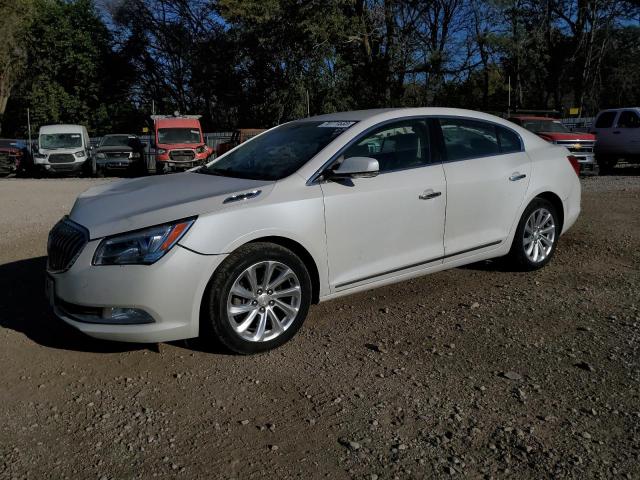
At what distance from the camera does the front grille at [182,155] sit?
22469 millimetres

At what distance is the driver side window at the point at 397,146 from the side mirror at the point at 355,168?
257 millimetres

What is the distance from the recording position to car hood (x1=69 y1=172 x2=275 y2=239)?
3840mm

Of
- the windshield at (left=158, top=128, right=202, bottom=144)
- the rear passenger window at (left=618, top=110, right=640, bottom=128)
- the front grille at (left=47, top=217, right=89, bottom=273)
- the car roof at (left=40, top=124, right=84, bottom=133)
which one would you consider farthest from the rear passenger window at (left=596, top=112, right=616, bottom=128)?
the car roof at (left=40, top=124, right=84, bottom=133)

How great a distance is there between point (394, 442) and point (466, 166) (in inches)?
109

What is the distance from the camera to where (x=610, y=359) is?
153 inches

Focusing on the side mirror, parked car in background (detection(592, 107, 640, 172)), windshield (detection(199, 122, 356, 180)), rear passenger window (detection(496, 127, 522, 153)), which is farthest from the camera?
parked car in background (detection(592, 107, 640, 172))

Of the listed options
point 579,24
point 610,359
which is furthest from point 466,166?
point 579,24

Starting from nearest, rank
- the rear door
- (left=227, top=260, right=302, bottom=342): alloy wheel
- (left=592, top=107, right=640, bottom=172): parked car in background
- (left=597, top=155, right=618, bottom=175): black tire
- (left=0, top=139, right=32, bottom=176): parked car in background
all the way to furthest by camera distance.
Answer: (left=227, top=260, right=302, bottom=342): alloy wheel < the rear door < (left=592, top=107, right=640, bottom=172): parked car in background < (left=597, top=155, right=618, bottom=175): black tire < (left=0, top=139, right=32, bottom=176): parked car in background

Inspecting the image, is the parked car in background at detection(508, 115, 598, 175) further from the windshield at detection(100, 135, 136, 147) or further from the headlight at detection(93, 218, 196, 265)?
the windshield at detection(100, 135, 136, 147)

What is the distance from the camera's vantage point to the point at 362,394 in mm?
3500

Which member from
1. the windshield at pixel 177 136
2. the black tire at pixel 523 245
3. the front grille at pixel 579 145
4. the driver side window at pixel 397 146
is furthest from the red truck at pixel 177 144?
the driver side window at pixel 397 146

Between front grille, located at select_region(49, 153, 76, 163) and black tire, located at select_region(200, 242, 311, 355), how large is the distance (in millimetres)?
21515

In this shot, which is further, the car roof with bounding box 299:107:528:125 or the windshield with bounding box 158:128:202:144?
the windshield with bounding box 158:128:202:144

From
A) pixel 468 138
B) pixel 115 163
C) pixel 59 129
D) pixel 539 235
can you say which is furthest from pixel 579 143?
pixel 59 129
